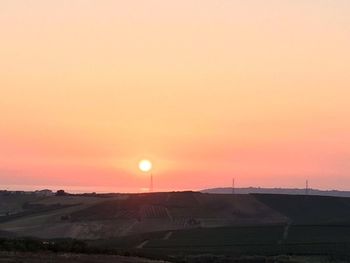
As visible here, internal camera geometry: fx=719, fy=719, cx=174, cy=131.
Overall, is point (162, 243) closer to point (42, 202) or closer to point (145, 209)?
point (145, 209)

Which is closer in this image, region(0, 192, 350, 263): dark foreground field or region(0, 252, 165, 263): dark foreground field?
region(0, 252, 165, 263): dark foreground field

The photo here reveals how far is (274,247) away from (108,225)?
44065 millimetres

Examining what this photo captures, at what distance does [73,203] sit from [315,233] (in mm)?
67904

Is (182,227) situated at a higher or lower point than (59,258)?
higher

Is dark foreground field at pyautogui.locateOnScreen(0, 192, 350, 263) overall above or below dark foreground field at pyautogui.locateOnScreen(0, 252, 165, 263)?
above

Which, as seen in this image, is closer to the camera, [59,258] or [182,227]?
[59,258]

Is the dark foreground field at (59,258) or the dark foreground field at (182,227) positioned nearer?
the dark foreground field at (59,258)

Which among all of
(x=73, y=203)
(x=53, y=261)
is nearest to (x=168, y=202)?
(x=73, y=203)

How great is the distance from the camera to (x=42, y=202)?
16088 cm

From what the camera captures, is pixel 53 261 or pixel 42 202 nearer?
pixel 53 261

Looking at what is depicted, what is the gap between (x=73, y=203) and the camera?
506 feet

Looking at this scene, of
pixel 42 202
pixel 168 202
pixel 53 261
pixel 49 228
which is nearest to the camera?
pixel 53 261

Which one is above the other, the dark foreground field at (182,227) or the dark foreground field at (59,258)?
the dark foreground field at (182,227)

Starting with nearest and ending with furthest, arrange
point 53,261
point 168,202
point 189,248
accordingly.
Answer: point 53,261, point 189,248, point 168,202
